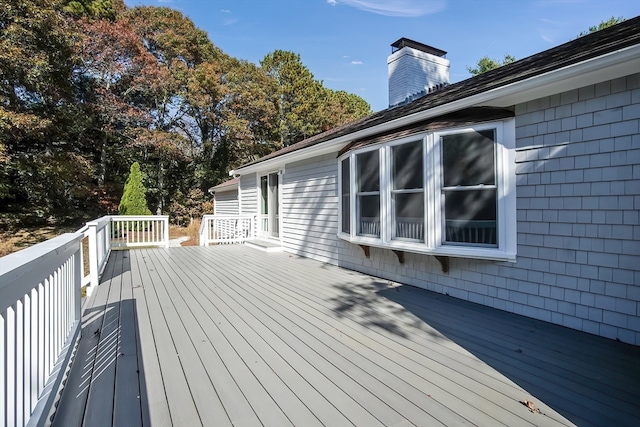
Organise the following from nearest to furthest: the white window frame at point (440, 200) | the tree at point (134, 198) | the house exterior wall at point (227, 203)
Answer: the white window frame at point (440, 200) → the tree at point (134, 198) → the house exterior wall at point (227, 203)

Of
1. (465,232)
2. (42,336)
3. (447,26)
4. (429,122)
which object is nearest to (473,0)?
(447,26)

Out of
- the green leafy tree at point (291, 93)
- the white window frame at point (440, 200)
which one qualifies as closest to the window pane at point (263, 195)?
the white window frame at point (440, 200)

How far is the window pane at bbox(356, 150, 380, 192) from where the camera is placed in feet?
17.2

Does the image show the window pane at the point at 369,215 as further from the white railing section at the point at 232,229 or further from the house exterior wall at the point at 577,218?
the white railing section at the point at 232,229

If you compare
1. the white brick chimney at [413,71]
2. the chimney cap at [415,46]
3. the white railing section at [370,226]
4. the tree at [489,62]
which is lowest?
the white railing section at [370,226]

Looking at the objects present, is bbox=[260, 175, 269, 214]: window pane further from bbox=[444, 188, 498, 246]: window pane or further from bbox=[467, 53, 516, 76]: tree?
bbox=[467, 53, 516, 76]: tree

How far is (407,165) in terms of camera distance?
Answer: 467 centimetres

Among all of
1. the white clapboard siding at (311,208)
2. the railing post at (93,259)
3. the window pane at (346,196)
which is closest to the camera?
the railing post at (93,259)

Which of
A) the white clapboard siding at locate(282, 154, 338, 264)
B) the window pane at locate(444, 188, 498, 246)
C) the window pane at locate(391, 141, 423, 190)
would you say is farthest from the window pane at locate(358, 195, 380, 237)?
the window pane at locate(444, 188, 498, 246)

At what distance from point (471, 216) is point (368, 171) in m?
1.92

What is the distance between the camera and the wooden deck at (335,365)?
1948 millimetres

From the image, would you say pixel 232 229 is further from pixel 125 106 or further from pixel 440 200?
pixel 125 106

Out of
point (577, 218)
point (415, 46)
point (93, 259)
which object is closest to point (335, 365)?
point (577, 218)

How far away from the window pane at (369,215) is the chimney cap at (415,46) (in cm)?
554
